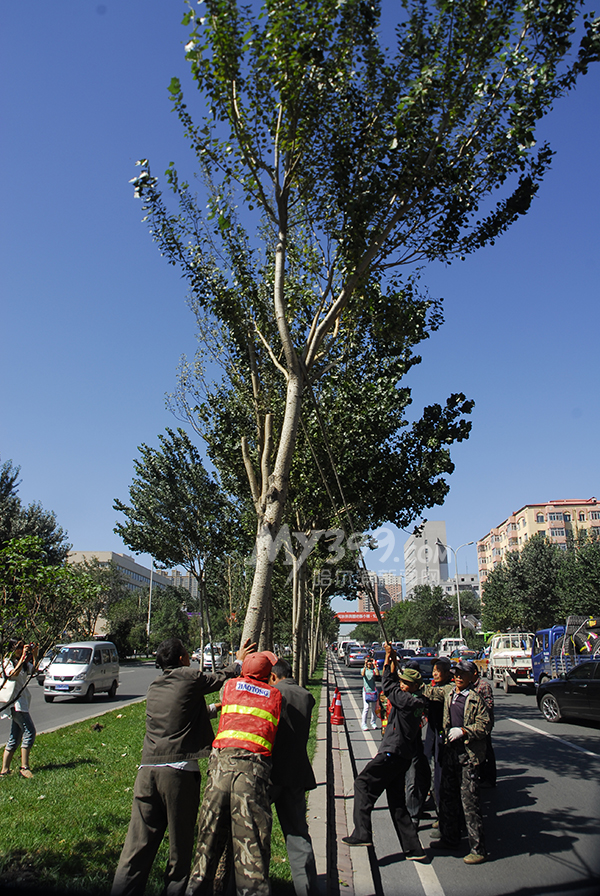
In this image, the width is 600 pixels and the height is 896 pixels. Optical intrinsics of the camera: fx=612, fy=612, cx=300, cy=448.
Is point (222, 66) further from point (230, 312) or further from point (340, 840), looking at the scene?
point (340, 840)

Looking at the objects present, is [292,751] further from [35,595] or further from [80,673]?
[80,673]

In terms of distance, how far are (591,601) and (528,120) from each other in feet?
121

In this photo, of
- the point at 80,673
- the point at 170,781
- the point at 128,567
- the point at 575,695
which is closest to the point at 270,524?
the point at 170,781

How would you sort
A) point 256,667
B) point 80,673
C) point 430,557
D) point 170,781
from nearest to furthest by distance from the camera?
point 170,781 → point 256,667 → point 80,673 → point 430,557

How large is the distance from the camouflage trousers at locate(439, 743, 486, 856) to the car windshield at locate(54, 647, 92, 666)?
55.4 ft

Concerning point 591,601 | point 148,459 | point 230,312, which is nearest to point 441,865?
point 230,312

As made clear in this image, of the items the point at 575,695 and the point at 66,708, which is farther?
the point at 66,708

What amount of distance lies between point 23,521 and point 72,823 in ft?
86.8

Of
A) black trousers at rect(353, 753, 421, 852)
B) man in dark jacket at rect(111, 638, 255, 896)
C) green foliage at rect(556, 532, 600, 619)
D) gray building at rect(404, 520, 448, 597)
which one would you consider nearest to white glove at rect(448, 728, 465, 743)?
black trousers at rect(353, 753, 421, 852)

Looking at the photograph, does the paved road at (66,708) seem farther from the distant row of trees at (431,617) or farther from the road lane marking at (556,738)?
the distant row of trees at (431,617)

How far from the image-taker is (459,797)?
6066 millimetres

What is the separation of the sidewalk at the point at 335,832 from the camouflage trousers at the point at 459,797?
899 mm

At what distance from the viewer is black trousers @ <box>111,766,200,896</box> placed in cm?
382

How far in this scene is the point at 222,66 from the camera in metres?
7.09
